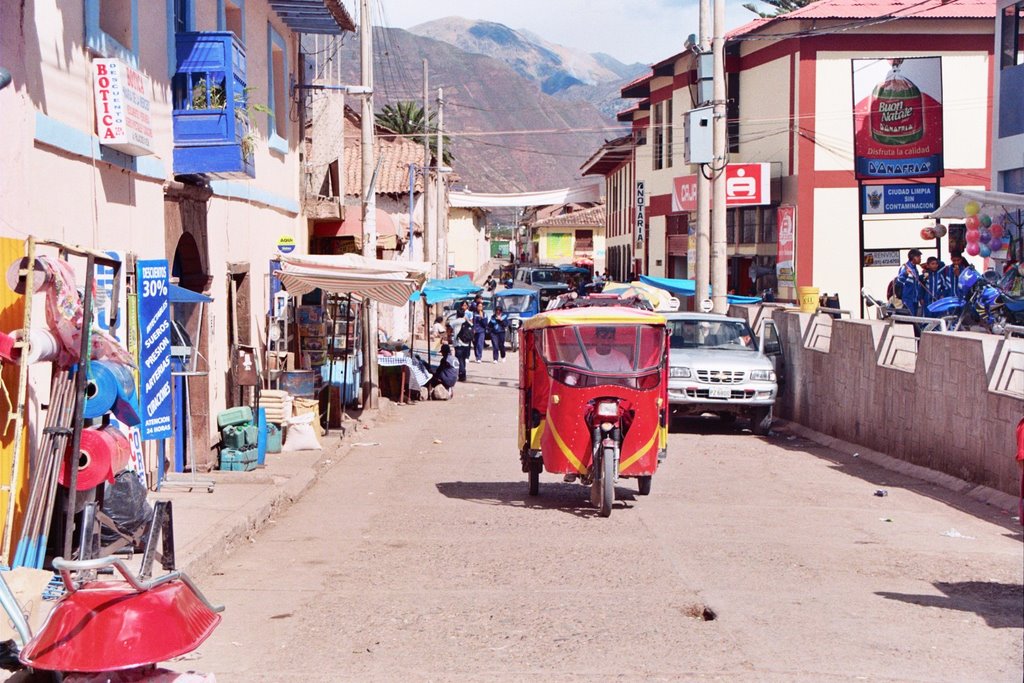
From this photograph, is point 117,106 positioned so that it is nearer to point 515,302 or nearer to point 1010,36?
point 1010,36

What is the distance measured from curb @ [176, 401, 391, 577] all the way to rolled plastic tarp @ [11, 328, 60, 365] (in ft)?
5.69

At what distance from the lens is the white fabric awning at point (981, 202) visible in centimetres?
1834

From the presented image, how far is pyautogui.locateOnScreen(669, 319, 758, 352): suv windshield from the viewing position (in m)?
19.7

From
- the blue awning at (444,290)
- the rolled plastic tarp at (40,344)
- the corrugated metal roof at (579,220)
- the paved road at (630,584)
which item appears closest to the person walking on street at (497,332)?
the blue awning at (444,290)

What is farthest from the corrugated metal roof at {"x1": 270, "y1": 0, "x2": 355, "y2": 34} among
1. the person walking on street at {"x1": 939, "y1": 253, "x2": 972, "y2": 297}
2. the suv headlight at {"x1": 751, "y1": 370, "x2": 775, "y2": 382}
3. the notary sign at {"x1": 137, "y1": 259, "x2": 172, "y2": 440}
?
the person walking on street at {"x1": 939, "y1": 253, "x2": 972, "y2": 297}

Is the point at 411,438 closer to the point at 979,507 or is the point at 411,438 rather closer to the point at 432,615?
the point at 979,507

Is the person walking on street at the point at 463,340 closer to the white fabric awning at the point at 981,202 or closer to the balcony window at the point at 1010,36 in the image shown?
the white fabric awning at the point at 981,202

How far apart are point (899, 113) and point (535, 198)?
98.3 ft

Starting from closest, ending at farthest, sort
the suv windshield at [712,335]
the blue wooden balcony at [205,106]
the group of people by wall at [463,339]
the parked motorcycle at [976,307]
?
the blue wooden balcony at [205,106] < the parked motorcycle at [976,307] < the suv windshield at [712,335] < the group of people by wall at [463,339]

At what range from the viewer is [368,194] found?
2289cm

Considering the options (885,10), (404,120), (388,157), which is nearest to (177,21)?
(885,10)

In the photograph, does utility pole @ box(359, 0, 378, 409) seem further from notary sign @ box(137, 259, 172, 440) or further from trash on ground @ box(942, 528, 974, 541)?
trash on ground @ box(942, 528, 974, 541)

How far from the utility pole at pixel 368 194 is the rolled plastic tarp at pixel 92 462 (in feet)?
48.9

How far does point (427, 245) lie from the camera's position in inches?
1679
